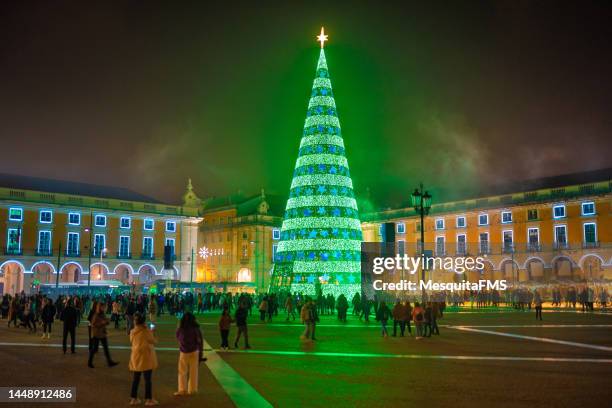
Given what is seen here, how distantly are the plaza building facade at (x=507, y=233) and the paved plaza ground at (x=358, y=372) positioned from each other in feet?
136

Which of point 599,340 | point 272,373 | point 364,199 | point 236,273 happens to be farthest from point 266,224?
point 272,373

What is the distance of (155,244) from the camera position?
72.2 metres

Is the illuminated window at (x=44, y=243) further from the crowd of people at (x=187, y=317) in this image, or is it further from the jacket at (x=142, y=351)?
the jacket at (x=142, y=351)

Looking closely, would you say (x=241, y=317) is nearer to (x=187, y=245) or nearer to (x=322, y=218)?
(x=322, y=218)

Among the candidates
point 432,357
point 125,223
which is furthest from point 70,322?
point 125,223

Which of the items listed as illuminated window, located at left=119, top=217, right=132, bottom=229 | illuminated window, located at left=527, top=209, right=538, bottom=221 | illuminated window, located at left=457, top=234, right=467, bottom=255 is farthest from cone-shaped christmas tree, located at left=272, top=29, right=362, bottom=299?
illuminated window, located at left=457, top=234, right=467, bottom=255

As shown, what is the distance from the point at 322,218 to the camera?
1404 inches

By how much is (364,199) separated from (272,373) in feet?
258

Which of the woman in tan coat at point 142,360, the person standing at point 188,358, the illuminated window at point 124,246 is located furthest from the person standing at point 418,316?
the illuminated window at point 124,246

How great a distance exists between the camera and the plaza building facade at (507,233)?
6072cm

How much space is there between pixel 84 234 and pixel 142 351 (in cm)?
6044

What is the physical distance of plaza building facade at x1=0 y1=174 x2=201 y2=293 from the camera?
202ft

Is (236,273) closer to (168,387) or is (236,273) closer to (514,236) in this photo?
(514,236)

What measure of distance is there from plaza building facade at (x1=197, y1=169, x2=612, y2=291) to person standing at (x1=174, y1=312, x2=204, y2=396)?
50371 mm
